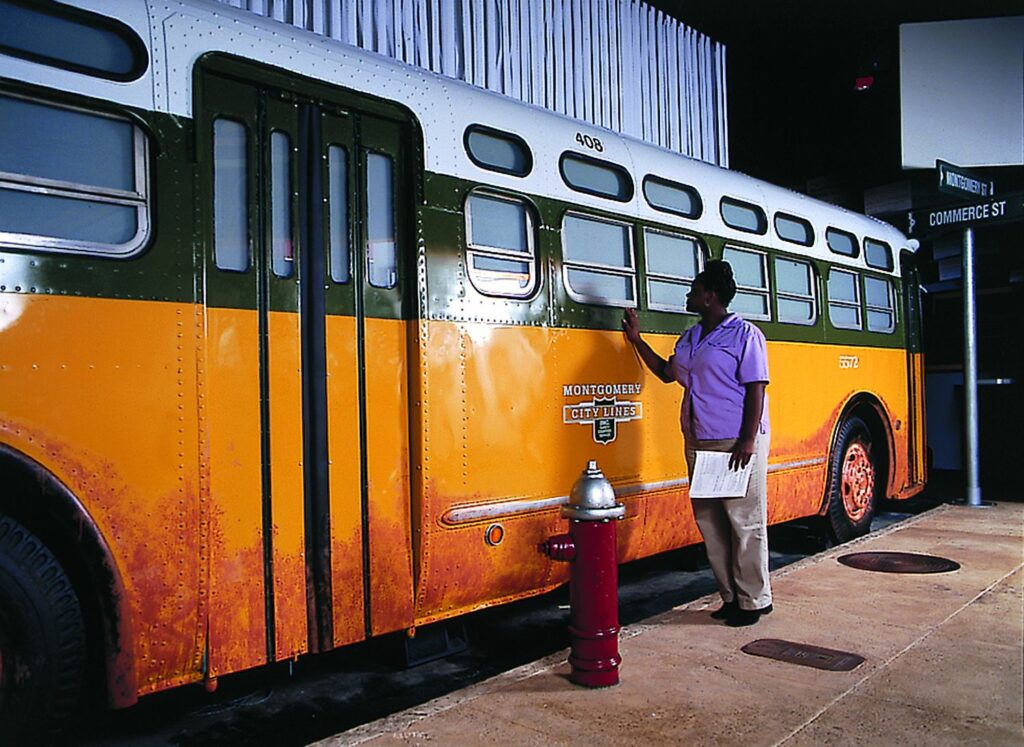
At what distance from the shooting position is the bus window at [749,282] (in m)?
6.20

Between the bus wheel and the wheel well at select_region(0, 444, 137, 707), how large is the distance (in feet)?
0.30

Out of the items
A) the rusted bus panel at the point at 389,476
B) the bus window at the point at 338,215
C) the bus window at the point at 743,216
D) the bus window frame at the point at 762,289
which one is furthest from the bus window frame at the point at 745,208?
the bus window at the point at 338,215

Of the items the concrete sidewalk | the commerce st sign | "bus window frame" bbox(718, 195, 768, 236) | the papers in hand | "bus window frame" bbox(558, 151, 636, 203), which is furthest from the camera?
the commerce st sign

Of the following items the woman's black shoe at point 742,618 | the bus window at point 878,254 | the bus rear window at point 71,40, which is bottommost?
the woman's black shoe at point 742,618

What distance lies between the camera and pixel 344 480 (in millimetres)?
3738

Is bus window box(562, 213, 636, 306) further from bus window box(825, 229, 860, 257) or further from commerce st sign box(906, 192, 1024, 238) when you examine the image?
commerce st sign box(906, 192, 1024, 238)

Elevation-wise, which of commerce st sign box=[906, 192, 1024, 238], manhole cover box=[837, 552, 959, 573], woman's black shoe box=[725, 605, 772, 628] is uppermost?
commerce st sign box=[906, 192, 1024, 238]

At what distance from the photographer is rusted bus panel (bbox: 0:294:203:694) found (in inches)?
111

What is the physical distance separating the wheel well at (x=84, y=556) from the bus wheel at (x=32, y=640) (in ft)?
0.30

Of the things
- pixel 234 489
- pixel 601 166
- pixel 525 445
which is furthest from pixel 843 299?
pixel 234 489

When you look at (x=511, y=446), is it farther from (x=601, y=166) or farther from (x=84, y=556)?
(x=84, y=556)

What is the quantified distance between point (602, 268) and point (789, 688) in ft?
8.32

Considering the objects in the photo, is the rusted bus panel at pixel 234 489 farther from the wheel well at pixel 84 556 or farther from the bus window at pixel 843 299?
→ the bus window at pixel 843 299

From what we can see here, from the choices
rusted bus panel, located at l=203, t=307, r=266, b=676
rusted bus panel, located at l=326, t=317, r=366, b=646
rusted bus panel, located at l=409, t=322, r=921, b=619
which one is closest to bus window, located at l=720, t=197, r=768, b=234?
rusted bus panel, located at l=409, t=322, r=921, b=619
